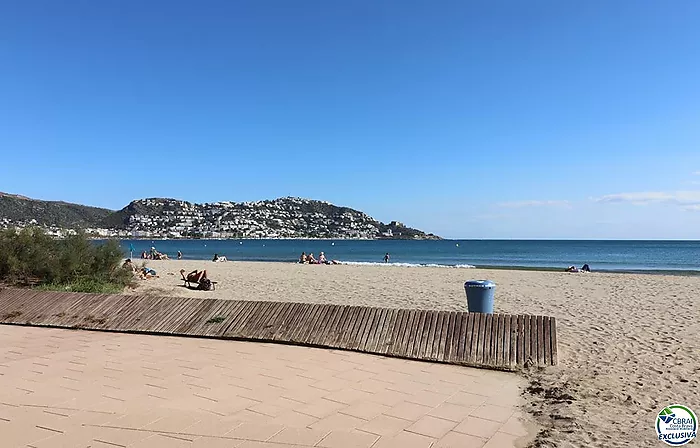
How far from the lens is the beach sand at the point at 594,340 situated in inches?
169

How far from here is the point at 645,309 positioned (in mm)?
11367

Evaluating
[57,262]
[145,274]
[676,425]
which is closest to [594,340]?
[676,425]

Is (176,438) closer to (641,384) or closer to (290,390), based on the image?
(290,390)

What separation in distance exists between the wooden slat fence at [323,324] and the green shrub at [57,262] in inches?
111

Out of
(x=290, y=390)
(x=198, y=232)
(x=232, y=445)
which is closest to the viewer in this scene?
(x=232, y=445)

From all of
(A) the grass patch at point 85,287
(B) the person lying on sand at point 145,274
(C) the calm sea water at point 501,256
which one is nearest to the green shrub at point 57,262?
(A) the grass patch at point 85,287

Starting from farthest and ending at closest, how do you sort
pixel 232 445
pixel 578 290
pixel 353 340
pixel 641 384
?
pixel 578 290 → pixel 353 340 → pixel 641 384 → pixel 232 445

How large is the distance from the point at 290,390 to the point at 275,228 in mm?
127962

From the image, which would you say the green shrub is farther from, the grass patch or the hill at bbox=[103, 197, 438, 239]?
the hill at bbox=[103, 197, 438, 239]

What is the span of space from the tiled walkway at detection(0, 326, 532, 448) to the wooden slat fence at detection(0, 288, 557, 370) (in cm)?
34

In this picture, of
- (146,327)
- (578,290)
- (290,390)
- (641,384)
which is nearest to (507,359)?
(641,384)

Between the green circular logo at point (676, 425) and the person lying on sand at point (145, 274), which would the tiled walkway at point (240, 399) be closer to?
the green circular logo at point (676, 425)

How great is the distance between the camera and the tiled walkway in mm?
3719

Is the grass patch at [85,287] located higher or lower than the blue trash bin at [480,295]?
lower
